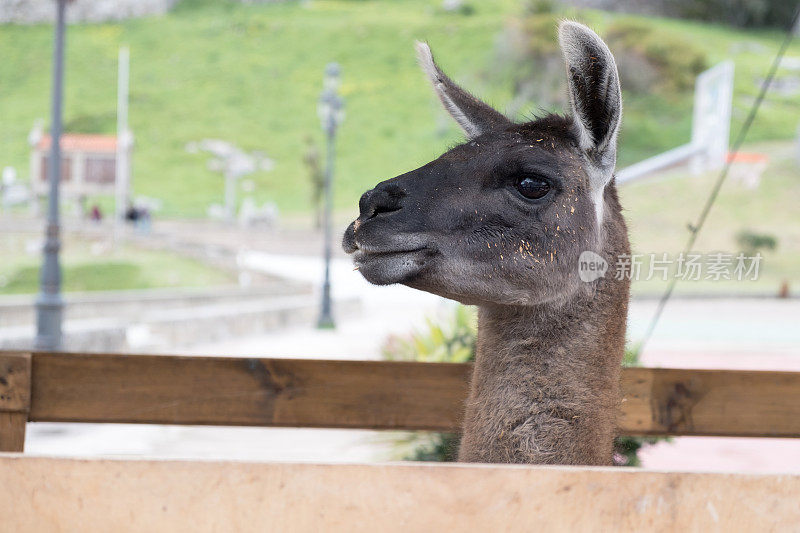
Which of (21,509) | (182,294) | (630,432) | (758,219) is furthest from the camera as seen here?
(758,219)

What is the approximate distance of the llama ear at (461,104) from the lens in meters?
2.30

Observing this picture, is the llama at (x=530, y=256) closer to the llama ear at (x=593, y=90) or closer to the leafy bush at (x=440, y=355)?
Result: the llama ear at (x=593, y=90)

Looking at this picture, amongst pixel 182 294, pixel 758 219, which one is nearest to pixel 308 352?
pixel 182 294

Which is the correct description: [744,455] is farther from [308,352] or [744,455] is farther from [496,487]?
[496,487]

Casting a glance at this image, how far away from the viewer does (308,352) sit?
12195 mm

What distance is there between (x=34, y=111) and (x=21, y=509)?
42267mm

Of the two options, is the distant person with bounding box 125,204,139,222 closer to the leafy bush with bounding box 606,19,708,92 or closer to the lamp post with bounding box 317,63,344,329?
the lamp post with bounding box 317,63,344,329

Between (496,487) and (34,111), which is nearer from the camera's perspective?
(496,487)

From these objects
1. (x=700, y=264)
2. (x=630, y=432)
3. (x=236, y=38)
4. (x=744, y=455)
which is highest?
(x=236, y=38)

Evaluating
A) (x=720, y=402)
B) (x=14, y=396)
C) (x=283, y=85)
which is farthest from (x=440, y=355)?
(x=283, y=85)

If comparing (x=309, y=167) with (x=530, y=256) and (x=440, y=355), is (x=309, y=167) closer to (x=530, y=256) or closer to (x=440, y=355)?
(x=440, y=355)

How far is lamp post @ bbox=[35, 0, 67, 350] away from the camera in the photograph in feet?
29.9

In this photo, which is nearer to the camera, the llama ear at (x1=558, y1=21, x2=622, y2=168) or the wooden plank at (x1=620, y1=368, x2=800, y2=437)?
the llama ear at (x1=558, y1=21, x2=622, y2=168)

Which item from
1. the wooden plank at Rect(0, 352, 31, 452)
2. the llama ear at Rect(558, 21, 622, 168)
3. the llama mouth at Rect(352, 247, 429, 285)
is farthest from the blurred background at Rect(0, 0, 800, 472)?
the llama mouth at Rect(352, 247, 429, 285)
